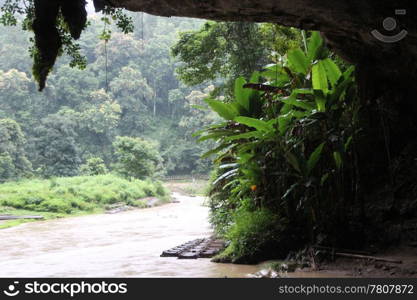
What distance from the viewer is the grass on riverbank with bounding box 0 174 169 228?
16016mm

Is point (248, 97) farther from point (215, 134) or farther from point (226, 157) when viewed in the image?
point (226, 157)

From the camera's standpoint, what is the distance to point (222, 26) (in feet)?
28.3

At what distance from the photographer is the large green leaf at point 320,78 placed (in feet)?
12.1

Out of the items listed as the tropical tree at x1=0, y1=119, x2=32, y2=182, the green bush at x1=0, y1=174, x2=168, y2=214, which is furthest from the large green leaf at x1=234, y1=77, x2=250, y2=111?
the tropical tree at x1=0, y1=119, x2=32, y2=182

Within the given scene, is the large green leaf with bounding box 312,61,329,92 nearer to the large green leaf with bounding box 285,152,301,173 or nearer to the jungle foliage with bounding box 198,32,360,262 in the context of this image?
the jungle foliage with bounding box 198,32,360,262

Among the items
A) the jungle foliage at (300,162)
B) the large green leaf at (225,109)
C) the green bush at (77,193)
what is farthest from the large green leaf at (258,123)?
the green bush at (77,193)

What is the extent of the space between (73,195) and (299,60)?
16611 mm

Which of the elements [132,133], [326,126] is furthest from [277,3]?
[132,133]

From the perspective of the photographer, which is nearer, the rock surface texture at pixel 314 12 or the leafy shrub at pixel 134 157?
the rock surface texture at pixel 314 12

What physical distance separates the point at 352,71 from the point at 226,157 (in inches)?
76.0
